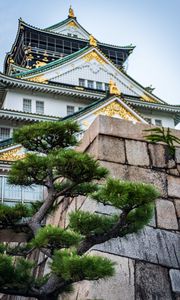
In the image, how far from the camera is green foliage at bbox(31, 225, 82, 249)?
373cm

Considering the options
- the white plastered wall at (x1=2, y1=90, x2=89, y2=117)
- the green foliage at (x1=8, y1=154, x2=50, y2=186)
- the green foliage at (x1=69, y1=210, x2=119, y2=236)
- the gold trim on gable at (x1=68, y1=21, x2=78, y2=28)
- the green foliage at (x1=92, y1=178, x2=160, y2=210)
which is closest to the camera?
the green foliage at (x1=92, y1=178, x2=160, y2=210)

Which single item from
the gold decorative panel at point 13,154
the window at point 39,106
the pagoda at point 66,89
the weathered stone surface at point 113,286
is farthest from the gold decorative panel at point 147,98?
the weathered stone surface at point 113,286

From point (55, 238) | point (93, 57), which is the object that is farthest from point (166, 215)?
point (93, 57)

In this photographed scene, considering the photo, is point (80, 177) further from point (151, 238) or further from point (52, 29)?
point (52, 29)

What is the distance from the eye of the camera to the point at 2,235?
5742mm

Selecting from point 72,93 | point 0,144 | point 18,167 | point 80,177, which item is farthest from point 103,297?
Answer: point 72,93

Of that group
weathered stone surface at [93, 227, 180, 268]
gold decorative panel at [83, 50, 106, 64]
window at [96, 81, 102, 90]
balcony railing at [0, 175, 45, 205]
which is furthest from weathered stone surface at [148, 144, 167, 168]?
gold decorative panel at [83, 50, 106, 64]

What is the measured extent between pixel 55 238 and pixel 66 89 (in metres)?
20.3

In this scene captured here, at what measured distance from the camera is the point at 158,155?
6.32 meters

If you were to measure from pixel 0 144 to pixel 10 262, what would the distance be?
13408 millimetres

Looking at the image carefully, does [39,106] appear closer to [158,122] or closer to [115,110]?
[115,110]

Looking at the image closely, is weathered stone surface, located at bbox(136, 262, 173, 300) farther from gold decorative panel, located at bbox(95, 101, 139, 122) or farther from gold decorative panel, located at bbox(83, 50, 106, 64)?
gold decorative panel, located at bbox(83, 50, 106, 64)

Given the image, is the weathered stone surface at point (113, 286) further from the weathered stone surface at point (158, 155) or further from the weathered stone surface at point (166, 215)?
the weathered stone surface at point (158, 155)

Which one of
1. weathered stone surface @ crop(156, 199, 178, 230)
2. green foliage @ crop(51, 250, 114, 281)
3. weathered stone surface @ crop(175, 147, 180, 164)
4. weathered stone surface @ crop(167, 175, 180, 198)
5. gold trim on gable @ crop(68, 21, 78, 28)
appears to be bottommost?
A: green foliage @ crop(51, 250, 114, 281)
